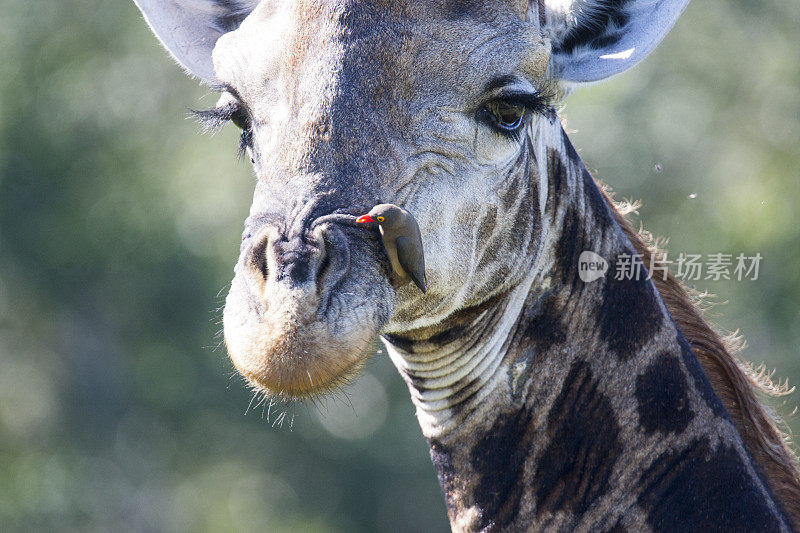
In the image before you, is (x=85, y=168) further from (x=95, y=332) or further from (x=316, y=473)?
(x=316, y=473)

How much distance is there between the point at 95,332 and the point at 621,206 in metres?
26.7

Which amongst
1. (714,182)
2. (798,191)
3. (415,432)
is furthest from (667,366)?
(415,432)

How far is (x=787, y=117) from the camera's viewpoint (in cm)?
2128

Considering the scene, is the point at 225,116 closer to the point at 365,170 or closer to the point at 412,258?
the point at 365,170

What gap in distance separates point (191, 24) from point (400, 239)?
241cm

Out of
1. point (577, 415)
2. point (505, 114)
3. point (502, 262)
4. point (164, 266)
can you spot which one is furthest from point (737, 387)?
point (164, 266)

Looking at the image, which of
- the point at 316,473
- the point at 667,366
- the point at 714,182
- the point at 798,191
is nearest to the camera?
the point at 667,366

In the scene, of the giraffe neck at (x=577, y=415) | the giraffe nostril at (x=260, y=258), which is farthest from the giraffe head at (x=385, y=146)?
the giraffe neck at (x=577, y=415)

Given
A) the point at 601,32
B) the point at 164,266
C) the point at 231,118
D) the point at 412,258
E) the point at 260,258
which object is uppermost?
the point at 164,266

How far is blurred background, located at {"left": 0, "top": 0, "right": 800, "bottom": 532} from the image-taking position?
22.5 metres

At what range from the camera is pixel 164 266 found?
2738cm

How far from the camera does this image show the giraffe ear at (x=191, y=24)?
560 centimetres

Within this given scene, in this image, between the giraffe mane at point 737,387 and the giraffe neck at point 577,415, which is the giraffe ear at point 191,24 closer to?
the giraffe neck at point 577,415

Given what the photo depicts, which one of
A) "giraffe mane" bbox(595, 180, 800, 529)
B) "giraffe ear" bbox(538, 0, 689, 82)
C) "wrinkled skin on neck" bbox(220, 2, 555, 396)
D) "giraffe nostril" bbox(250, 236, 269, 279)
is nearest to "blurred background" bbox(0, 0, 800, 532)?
"giraffe mane" bbox(595, 180, 800, 529)
